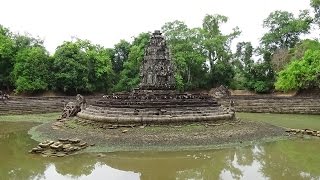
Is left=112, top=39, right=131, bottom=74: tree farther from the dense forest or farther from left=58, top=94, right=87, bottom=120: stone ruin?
left=58, top=94, right=87, bottom=120: stone ruin

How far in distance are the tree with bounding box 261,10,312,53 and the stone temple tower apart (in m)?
33.2

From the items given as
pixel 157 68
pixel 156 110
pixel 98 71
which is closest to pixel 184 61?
pixel 98 71

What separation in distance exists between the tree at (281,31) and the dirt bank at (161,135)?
3803 cm

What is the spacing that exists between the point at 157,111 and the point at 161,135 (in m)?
2.71

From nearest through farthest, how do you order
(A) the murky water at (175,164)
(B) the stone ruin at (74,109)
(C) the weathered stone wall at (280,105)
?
(A) the murky water at (175,164) < (B) the stone ruin at (74,109) < (C) the weathered stone wall at (280,105)

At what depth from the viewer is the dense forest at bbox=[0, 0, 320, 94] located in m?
48.1

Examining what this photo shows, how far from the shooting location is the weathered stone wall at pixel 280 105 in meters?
36.6

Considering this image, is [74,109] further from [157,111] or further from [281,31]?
[281,31]

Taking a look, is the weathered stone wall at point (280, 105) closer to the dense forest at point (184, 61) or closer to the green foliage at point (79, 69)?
the dense forest at point (184, 61)

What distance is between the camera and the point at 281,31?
57.0 metres

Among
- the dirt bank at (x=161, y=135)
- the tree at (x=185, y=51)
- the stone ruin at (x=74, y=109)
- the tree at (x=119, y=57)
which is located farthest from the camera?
the tree at (x=119, y=57)

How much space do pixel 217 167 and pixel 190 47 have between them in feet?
133

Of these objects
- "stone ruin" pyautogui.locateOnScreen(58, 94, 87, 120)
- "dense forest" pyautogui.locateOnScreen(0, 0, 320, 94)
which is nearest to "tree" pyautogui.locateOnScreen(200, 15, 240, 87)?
"dense forest" pyautogui.locateOnScreen(0, 0, 320, 94)

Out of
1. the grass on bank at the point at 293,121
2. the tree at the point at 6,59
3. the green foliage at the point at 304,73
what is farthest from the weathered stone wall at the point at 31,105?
the green foliage at the point at 304,73
